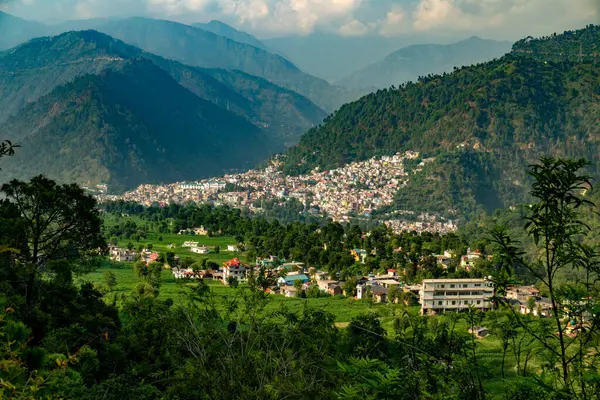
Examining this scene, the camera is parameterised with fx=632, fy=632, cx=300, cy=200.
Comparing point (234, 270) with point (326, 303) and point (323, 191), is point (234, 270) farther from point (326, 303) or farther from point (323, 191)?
point (323, 191)

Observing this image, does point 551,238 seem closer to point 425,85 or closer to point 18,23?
point 425,85

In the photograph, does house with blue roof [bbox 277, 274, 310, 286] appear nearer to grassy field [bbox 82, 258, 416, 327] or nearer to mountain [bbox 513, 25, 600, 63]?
grassy field [bbox 82, 258, 416, 327]

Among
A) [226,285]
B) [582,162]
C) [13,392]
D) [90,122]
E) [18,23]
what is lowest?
[226,285]

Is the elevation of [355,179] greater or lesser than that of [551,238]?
greater

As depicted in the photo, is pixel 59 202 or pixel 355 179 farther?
pixel 355 179

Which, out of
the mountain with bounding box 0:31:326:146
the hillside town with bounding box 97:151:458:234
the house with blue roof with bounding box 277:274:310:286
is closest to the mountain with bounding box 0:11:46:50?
the mountain with bounding box 0:31:326:146

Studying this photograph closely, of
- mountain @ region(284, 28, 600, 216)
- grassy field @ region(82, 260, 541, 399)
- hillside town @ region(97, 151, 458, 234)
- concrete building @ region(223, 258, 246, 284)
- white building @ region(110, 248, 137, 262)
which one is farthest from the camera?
mountain @ region(284, 28, 600, 216)

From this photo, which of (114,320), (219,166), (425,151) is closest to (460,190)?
(425,151)

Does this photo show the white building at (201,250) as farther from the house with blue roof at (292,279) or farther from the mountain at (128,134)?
the mountain at (128,134)
